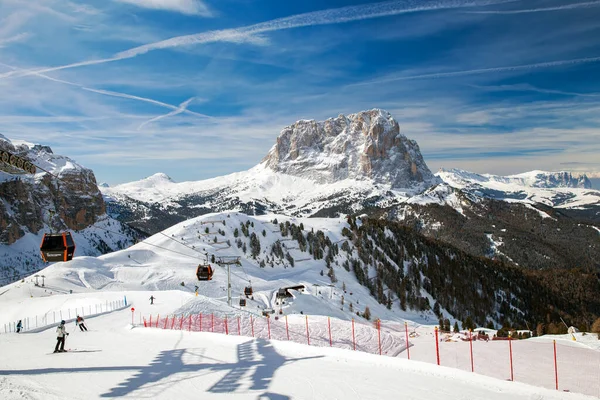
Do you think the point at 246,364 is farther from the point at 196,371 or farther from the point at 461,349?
the point at 461,349

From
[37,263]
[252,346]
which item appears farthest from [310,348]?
[37,263]

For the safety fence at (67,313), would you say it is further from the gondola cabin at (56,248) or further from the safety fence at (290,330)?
the gondola cabin at (56,248)

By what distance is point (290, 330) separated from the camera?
33812 mm

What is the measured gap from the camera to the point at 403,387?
1416 centimetres

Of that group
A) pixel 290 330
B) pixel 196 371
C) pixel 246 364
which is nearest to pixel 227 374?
pixel 196 371

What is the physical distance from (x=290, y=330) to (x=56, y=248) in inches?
750

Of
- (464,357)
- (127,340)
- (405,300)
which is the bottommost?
(405,300)

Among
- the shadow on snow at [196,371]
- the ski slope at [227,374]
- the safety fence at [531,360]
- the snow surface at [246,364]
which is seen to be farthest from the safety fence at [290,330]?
the shadow on snow at [196,371]

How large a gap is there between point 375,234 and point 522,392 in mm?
104193

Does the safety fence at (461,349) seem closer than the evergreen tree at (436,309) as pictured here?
Yes

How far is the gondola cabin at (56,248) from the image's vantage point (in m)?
20.8

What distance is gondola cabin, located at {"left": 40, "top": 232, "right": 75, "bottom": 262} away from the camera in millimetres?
20766

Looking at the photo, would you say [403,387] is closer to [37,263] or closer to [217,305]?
[217,305]

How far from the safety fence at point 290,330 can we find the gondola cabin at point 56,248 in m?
11.3
